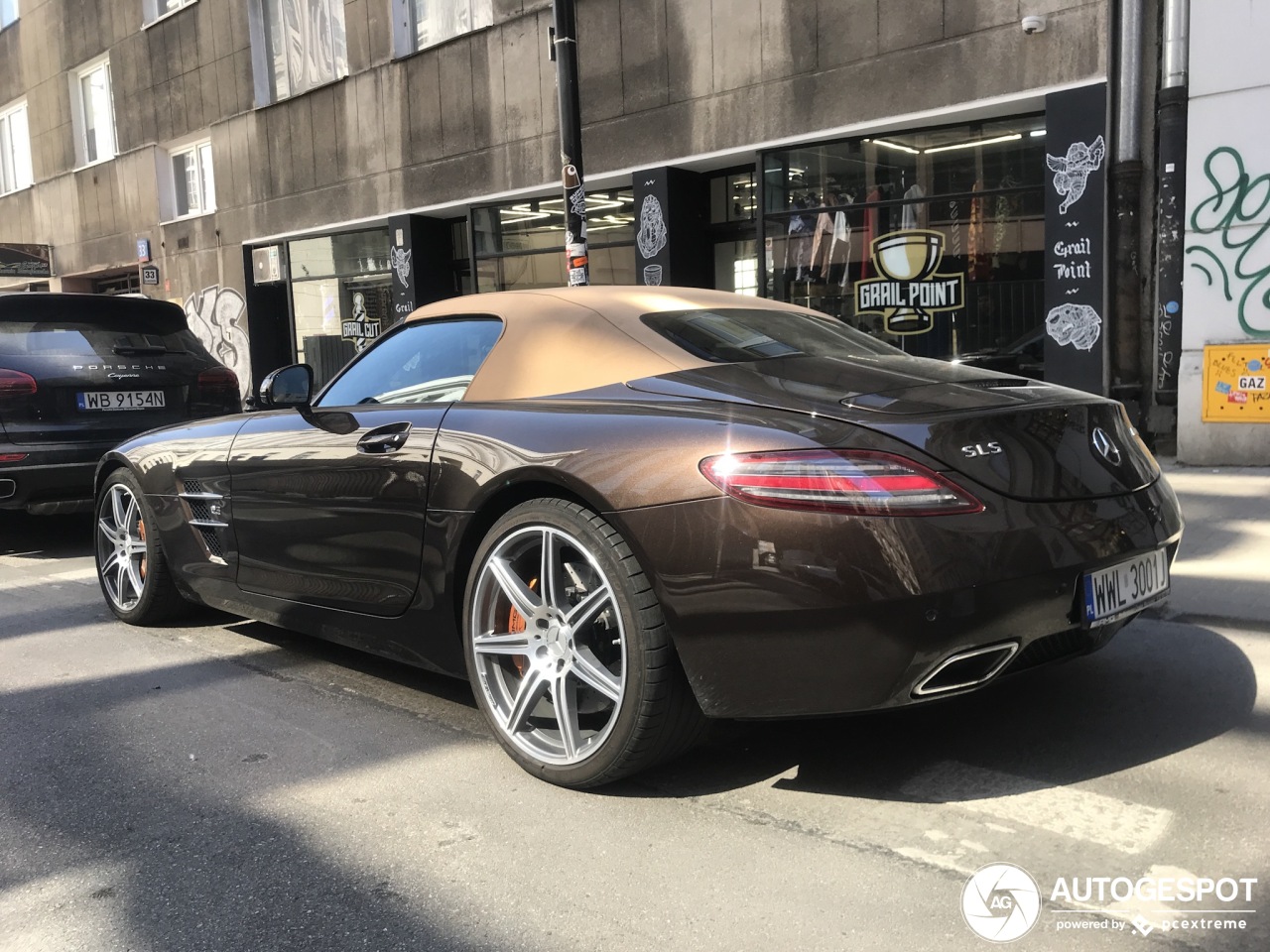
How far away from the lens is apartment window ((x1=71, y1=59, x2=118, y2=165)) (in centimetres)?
2141

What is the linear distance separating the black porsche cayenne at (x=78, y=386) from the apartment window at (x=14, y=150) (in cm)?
2090

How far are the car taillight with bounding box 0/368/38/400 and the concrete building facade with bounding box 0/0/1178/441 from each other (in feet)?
22.2

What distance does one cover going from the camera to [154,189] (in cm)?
1977

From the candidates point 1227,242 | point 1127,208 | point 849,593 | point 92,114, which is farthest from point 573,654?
point 92,114

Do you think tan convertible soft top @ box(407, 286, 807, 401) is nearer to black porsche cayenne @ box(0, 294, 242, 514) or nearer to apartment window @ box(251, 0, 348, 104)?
black porsche cayenne @ box(0, 294, 242, 514)

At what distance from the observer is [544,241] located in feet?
43.8

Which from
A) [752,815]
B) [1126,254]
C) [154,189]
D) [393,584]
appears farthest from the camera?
[154,189]

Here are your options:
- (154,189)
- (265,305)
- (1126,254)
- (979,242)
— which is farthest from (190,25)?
(1126,254)

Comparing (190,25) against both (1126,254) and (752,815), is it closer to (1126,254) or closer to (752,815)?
(1126,254)

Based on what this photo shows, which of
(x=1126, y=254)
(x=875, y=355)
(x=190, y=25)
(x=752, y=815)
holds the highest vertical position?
(x=190, y=25)

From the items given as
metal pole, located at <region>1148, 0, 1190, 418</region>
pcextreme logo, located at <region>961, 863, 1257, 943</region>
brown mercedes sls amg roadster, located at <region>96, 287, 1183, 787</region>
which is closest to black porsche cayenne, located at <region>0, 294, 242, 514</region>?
brown mercedes sls amg roadster, located at <region>96, 287, 1183, 787</region>

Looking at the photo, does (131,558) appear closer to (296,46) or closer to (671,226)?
(671,226)

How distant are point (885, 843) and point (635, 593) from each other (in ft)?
2.81

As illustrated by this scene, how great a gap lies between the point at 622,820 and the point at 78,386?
220 inches
